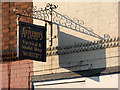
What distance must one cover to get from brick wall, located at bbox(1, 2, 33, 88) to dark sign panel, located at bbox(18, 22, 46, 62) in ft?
8.18

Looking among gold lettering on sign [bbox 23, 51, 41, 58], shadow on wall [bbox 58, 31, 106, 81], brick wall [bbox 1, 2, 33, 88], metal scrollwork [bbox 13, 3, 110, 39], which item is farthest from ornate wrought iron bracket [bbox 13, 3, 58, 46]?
gold lettering on sign [bbox 23, 51, 41, 58]

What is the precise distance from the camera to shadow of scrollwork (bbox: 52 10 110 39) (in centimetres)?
2278

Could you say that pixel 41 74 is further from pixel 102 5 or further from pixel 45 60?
pixel 102 5

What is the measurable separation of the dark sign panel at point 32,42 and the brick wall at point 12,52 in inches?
98.2

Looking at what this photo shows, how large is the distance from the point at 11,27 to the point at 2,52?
4.92ft

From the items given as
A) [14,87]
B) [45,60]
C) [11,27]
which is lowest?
[14,87]

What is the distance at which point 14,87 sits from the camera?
24.4m

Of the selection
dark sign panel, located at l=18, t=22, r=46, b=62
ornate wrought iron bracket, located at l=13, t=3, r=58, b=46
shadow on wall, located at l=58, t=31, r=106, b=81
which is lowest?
shadow on wall, located at l=58, t=31, r=106, b=81

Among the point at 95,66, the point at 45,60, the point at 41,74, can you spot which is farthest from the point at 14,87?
the point at 95,66

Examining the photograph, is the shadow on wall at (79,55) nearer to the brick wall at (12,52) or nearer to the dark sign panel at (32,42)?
the dark sign panel at (32,42)

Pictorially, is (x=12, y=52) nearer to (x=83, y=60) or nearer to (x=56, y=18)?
(x=56, y=18)

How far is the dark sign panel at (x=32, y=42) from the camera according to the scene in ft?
69.9

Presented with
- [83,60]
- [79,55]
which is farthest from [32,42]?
[83,60]

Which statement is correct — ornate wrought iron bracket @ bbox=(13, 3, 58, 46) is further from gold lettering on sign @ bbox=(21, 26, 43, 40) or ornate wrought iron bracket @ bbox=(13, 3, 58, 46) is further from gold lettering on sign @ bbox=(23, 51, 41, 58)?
gold lettering on sign @ bbox=(23, 51, 41, 58)
